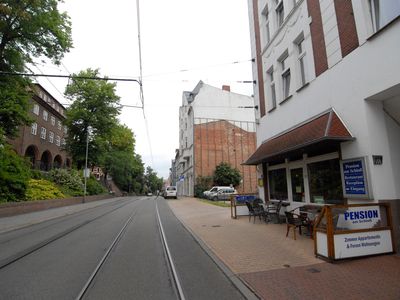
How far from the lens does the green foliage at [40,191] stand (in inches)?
818

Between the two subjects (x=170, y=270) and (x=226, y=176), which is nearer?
(x=170, y=270)

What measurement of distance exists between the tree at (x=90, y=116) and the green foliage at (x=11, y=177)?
1684 cm

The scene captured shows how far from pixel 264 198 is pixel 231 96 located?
121 ft

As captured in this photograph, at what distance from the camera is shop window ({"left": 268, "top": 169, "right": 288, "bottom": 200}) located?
41.6 feet

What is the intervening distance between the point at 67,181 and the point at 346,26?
30.1 m

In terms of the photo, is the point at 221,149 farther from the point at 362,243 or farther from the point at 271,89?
the point at 362,243

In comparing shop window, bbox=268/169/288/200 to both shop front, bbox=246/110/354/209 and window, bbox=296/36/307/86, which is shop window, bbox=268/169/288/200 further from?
window, bbox=296/36/307/86

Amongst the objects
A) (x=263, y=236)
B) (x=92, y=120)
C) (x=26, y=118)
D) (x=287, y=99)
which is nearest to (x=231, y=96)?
(x=92, y=120)

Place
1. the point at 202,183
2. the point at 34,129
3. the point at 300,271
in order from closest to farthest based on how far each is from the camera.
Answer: the point at 300,271 → the point at 34,129 → the point at 202,183

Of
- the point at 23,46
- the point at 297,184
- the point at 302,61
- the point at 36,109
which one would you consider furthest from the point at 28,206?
the point at 36,109

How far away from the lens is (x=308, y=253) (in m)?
7.06

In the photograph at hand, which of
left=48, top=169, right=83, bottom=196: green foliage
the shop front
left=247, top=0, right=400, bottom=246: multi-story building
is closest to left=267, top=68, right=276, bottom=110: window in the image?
left=247, top=0, right=400, bottom=246: multi-story building

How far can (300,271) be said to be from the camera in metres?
5.71

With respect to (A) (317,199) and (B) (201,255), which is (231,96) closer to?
(A) (317,199)
